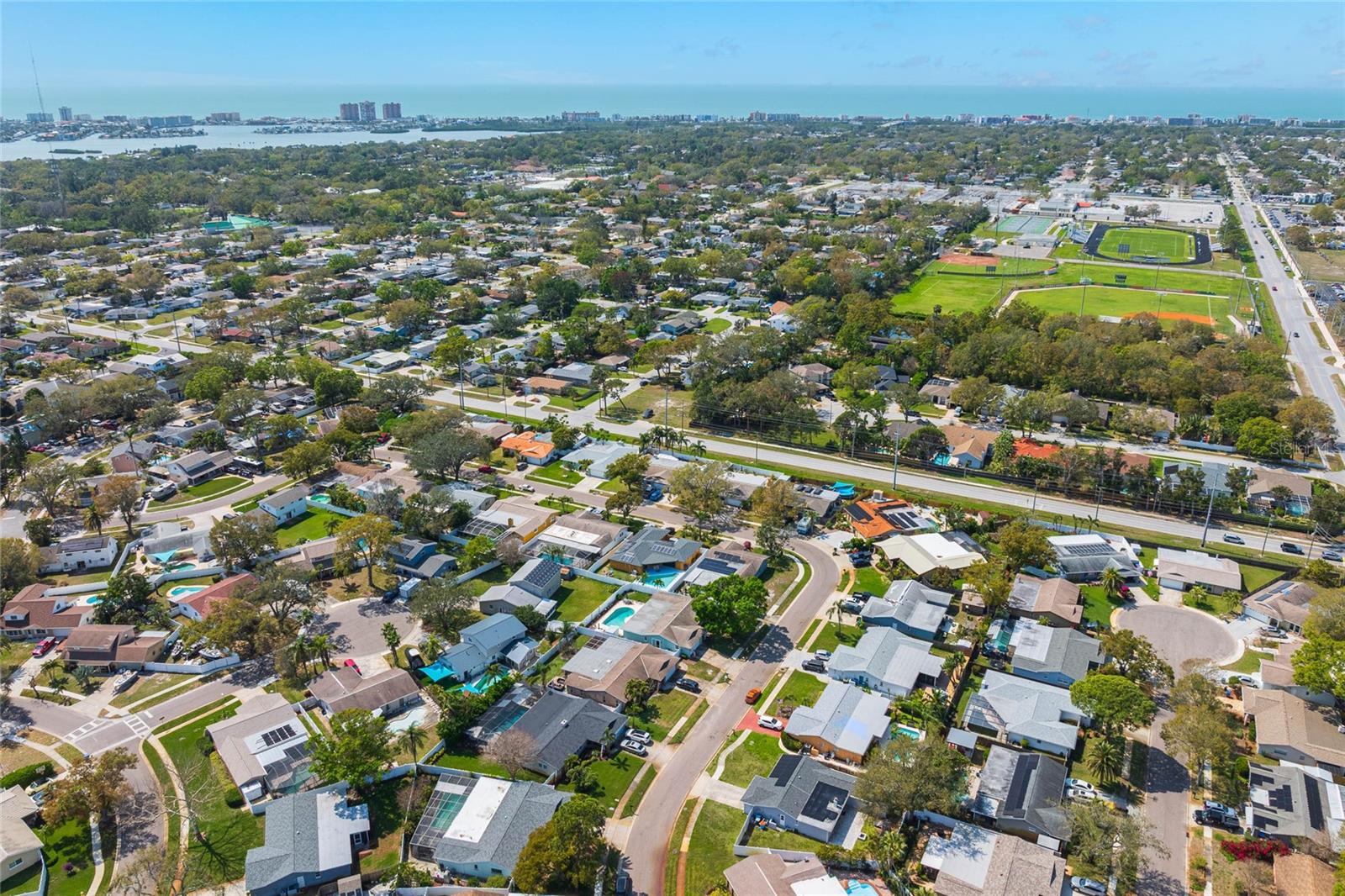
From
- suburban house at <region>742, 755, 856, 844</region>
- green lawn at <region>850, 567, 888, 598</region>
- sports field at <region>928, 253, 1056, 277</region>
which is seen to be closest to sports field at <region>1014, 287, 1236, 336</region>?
sports field at <region>928, 253, 1056, 277</region>

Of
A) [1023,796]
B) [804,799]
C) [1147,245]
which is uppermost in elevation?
[1147,245]

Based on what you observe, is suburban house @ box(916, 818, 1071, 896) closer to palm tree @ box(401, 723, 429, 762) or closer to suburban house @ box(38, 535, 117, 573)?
palm tree @ box(401, 723, 429, 762)

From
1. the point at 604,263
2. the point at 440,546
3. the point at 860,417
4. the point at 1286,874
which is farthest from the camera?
the point at 604,263

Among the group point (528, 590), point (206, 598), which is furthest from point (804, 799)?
point (206, 598)

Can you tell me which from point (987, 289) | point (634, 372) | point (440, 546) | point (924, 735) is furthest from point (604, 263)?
point (924, 735)

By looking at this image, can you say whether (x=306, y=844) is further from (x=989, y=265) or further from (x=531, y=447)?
(x=989, y=265)

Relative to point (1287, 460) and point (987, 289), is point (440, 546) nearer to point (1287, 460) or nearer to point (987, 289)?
point (1287, 460)

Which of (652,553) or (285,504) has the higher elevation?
(285,504)
